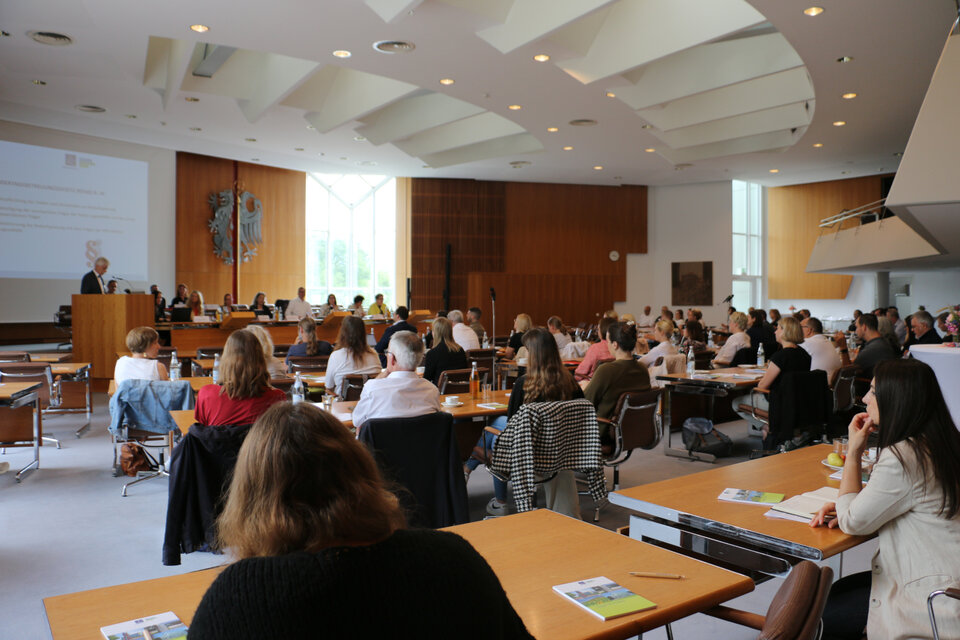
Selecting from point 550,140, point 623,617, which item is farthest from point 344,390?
point 550,140

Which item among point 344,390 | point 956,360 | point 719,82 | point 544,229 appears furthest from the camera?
point 544,229

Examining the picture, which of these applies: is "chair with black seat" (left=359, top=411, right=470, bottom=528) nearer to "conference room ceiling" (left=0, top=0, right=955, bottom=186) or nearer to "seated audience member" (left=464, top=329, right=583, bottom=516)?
"seated audience member" (left=464, top=329, right=583, bottom=516)

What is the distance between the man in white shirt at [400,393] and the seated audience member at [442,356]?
98.6 inches

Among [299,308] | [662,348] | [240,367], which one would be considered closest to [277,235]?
[299,308]

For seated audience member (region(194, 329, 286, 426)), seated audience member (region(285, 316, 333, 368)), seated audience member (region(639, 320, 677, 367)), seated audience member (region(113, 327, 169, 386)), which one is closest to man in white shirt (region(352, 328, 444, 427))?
seated audience member (region(194, 329, 286, 426))

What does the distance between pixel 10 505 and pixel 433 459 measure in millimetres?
3623

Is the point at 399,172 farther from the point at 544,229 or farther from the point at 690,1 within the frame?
the point at 690,1

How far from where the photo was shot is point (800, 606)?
1.48 meters

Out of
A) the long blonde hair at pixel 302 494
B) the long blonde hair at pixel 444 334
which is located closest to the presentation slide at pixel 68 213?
the long blonde hair at pixel 444 334

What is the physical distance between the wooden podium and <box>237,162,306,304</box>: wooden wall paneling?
528 centimetres

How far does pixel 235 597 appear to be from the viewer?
108cm

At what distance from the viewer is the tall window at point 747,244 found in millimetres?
19828

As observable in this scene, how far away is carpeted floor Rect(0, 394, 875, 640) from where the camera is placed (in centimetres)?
364

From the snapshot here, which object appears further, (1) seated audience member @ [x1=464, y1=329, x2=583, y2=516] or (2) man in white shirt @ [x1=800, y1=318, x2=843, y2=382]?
(2) man in white shirt @ [x1=800, y1=318, x2=843, y2=382]
